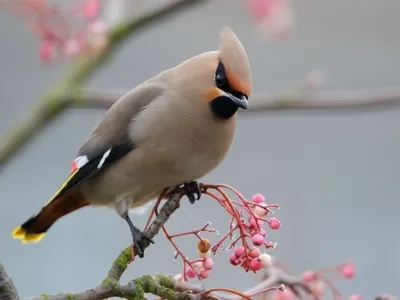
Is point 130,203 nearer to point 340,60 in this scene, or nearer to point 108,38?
point 108,38

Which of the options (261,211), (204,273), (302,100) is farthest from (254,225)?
(302,100)

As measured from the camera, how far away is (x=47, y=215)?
8.48 ft

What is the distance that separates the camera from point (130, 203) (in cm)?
245

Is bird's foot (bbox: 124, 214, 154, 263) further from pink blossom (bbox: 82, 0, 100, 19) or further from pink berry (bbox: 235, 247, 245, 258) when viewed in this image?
pink blossom (bbox: 82, 0, 100, 19)

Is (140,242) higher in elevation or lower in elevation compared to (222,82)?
lower

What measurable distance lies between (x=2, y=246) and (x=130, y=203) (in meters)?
2.87

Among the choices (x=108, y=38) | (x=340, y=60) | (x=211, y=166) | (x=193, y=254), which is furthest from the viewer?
(x=340, y=60)

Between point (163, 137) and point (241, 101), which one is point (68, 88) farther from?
point (241, 101)

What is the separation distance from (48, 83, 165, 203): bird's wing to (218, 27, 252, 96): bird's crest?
380mm

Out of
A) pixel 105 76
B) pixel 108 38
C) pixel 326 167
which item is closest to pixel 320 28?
pixel 326 167

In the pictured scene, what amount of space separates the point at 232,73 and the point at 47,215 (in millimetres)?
832

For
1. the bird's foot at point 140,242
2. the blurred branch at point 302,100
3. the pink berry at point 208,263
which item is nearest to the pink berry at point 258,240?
the pink berry at point 208,263

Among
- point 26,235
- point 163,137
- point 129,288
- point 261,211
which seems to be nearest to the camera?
point 129,288

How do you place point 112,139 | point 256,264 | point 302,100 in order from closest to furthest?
point 256,264 < point 112,139 < point 302,100
